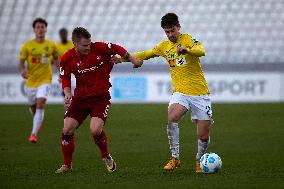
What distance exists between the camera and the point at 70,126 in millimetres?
9430

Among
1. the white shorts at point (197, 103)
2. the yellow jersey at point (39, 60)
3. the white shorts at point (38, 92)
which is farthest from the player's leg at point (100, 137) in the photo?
the yellow jersey at point (39, 60)

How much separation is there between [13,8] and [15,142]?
48.3 feet

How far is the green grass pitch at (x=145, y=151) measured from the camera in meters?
8.49

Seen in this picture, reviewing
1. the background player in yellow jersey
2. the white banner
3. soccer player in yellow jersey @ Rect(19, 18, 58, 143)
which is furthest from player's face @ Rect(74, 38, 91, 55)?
the white banner

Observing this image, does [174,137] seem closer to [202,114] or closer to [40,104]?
[202,114]

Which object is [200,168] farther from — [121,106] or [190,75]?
[121,106]

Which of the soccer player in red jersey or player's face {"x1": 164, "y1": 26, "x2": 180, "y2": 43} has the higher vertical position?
player's face {"x1": 164, "y1": 26, "x2": 180, "y2": 43}

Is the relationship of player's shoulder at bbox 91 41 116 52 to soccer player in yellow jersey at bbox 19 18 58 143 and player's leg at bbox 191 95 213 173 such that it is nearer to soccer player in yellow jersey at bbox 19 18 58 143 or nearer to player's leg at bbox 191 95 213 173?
player's leg at bbox 191 95 213 173

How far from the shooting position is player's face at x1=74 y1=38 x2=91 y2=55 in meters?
9.23

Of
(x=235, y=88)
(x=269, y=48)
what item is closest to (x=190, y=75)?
(x=235, y=88)

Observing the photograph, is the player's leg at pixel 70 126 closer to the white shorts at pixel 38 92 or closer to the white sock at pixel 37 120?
the white sock at pixel 37 120

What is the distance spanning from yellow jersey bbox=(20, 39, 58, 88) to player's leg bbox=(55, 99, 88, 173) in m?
5.37

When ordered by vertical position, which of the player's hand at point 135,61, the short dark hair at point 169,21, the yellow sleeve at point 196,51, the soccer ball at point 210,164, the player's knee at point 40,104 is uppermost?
the short dark hair at point 169,21

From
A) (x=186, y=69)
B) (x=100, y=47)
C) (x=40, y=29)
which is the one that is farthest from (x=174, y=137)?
(x=40, y=29)
